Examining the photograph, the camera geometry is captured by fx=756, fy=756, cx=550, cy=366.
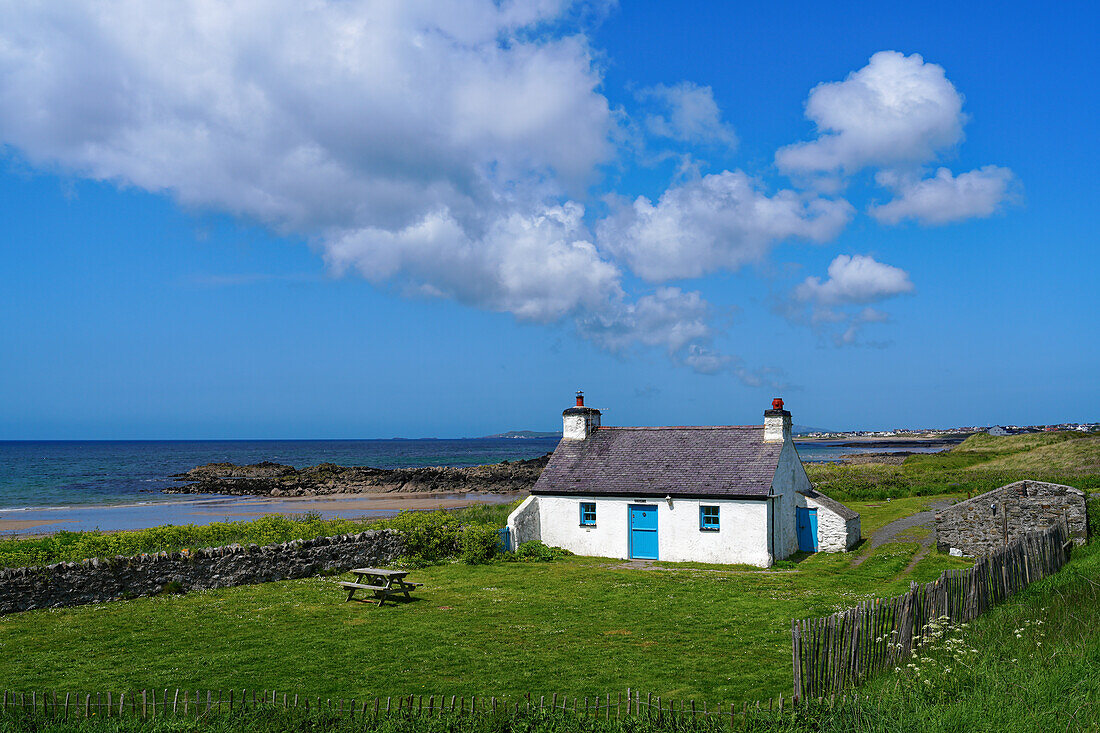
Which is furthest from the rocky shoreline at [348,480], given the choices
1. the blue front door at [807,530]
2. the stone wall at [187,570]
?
the stone wall at [187,570]

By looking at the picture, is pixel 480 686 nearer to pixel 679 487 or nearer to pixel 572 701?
pixel 572 701

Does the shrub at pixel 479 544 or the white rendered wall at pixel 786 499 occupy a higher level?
the white rendered wall at pixel 786 499

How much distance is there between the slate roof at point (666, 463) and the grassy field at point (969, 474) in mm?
21545

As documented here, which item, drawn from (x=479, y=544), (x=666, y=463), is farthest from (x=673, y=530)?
(x=479, y=544)

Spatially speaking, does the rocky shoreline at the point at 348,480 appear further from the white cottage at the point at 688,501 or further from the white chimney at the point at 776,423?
the white chimney at the point at 776,423

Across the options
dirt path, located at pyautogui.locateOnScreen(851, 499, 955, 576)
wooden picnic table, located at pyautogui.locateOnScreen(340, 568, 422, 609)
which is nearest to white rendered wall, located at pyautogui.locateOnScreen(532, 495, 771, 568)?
dirt path, located at pyautogui.locateOnScreen(851, 499, 955, 576)

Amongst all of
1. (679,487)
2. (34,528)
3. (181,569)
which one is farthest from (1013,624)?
(34,528)

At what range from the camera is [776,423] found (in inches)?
1137

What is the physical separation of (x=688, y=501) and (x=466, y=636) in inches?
507

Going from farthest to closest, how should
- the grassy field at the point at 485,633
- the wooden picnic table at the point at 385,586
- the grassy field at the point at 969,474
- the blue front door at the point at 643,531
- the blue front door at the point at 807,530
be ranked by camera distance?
the grassy field at the point at 969,474, the blue front door at the point at 807,530, the blue front door at the point at 643,531, the wooden picnic table at the point at 385,586, the grassy field at the point at 485,633

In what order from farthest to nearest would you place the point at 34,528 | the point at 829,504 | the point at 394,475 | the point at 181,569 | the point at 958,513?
the point at 394,475 → the point at 34,528 → the point at 829,504 → the point at 958,513 → the point at 181,569

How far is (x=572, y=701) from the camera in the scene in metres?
12.3

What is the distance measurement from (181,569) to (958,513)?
88.4ft

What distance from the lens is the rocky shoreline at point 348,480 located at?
84812mm
